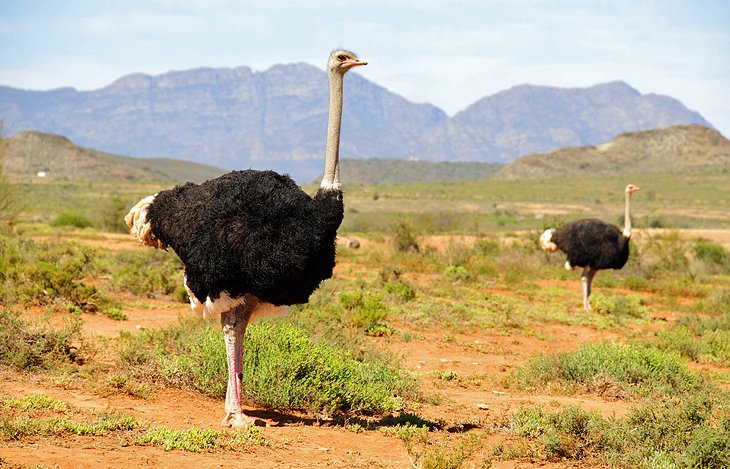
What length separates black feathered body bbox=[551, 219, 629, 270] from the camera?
1727 cm

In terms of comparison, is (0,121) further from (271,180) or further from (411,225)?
(271,180)

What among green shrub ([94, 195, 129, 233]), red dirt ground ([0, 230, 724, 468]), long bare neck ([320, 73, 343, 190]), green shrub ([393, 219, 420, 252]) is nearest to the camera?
red dirt ground ([0, 230, 724, 468])

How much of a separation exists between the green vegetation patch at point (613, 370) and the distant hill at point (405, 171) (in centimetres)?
12719

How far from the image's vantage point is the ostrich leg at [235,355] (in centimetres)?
695

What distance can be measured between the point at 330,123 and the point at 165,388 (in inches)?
111

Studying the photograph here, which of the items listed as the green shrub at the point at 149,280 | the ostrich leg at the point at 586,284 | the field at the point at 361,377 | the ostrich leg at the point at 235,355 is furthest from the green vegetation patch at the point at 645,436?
the ostrich leg at the point at 586,284

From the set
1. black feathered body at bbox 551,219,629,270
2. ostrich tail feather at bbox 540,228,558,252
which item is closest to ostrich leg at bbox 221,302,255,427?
black feathered body at bbox 551,219,629,270

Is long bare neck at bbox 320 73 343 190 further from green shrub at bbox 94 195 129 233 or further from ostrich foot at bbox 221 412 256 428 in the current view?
green shrub at bbox 94 195 129 233

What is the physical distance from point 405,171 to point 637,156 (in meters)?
48.0

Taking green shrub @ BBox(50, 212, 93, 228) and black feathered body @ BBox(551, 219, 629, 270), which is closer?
black feathered body @ BBox(551, 219, 629, 270)

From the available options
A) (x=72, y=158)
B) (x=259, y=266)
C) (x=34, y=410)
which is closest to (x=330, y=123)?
(x=259, y=266)

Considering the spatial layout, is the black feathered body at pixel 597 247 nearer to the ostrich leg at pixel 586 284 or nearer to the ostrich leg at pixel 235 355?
the ostrich leg at pixel 586 284

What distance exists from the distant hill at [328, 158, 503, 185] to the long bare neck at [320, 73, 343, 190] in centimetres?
12989

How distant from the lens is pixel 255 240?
22.2 feet
